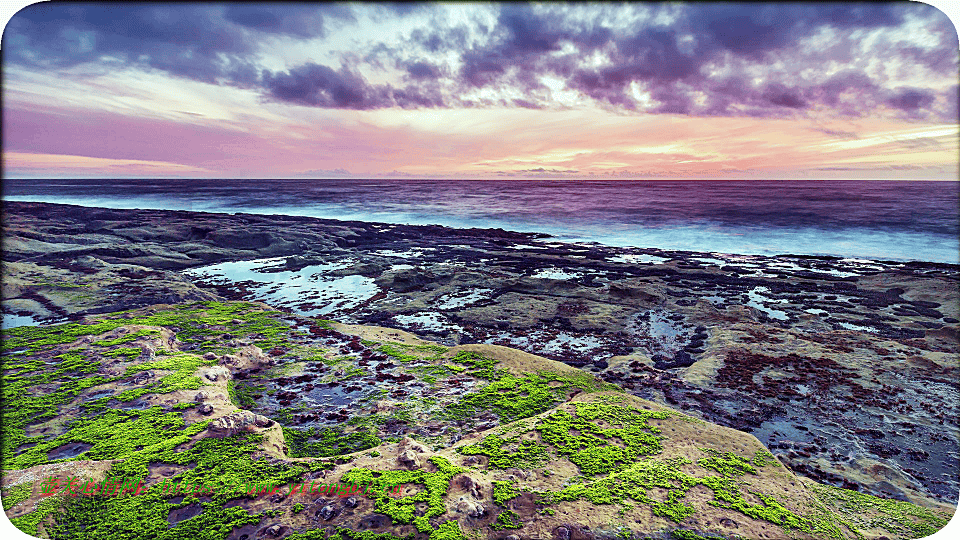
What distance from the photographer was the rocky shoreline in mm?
7570

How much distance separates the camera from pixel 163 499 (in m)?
4.24

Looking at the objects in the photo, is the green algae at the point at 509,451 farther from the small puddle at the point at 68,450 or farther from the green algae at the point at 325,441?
the small puddle at the point at 68,450

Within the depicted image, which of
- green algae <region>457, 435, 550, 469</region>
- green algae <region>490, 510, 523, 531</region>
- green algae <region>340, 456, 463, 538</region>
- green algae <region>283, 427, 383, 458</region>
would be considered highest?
green algae <region>340, 456, 463, 538</region>

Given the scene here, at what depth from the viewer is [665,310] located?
1475cm

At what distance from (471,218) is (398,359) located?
141 feet

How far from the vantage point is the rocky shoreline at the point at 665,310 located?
757cm

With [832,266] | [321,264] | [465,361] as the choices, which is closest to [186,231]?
[321,264]

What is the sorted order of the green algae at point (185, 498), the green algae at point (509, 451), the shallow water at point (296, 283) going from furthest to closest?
the shallow water at point (296, 283), the green algae at point (509, 451), the green algae at point (185, 498)

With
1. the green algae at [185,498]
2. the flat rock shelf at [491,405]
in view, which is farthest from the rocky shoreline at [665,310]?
the green algae at [185,498]

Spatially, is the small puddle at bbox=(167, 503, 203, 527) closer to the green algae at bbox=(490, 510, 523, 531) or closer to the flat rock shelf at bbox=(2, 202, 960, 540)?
the flat rock shelf at bbox=(2, 202, 960, 540)

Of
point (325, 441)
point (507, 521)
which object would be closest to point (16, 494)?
point (325, 441)

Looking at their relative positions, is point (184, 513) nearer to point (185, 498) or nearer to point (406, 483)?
point (185, 498)

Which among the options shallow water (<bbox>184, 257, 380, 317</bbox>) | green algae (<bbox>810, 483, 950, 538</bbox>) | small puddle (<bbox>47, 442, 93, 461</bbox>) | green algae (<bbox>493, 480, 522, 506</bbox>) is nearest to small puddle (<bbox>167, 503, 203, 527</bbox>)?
small puddle (<bbox>47, 442, 93, 461</bbox>)

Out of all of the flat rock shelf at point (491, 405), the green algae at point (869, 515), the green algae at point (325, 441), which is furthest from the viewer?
the green algae at point (325, 441)
